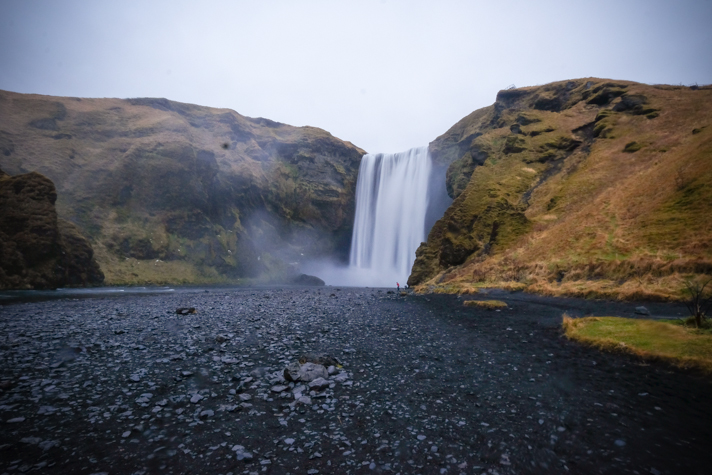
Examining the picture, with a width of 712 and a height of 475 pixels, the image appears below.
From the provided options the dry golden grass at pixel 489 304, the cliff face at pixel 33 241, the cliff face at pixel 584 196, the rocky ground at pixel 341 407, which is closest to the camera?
the rocky ground at pixel 341 407

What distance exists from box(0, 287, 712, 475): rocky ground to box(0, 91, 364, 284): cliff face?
188 feet

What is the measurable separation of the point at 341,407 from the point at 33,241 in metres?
51.3

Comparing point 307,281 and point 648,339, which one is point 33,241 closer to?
point 307,281

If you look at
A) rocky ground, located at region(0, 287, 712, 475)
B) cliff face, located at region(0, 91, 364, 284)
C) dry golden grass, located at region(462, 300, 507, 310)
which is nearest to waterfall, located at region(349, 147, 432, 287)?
cliff face, located at region(0, 91, 364, 284)

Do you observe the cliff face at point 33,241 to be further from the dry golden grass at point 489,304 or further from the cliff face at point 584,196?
the dry golden grass at point 489,304

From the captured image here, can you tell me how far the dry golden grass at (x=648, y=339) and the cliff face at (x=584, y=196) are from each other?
26.9 ft

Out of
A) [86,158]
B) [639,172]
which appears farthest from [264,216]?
[639,172]

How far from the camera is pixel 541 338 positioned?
500 inches

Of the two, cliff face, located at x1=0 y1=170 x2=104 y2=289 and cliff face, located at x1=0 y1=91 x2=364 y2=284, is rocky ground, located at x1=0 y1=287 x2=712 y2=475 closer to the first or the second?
cliff face, located at x1=0 y1=170 x2=104 y2=289

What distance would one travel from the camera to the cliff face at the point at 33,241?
3659 centimetres

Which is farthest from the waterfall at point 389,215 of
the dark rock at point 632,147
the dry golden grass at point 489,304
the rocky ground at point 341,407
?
the rocky ground at point 341,407

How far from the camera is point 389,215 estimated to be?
273 ft

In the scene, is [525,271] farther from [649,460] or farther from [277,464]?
[277,464]

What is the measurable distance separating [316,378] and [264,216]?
86165 millimetres
